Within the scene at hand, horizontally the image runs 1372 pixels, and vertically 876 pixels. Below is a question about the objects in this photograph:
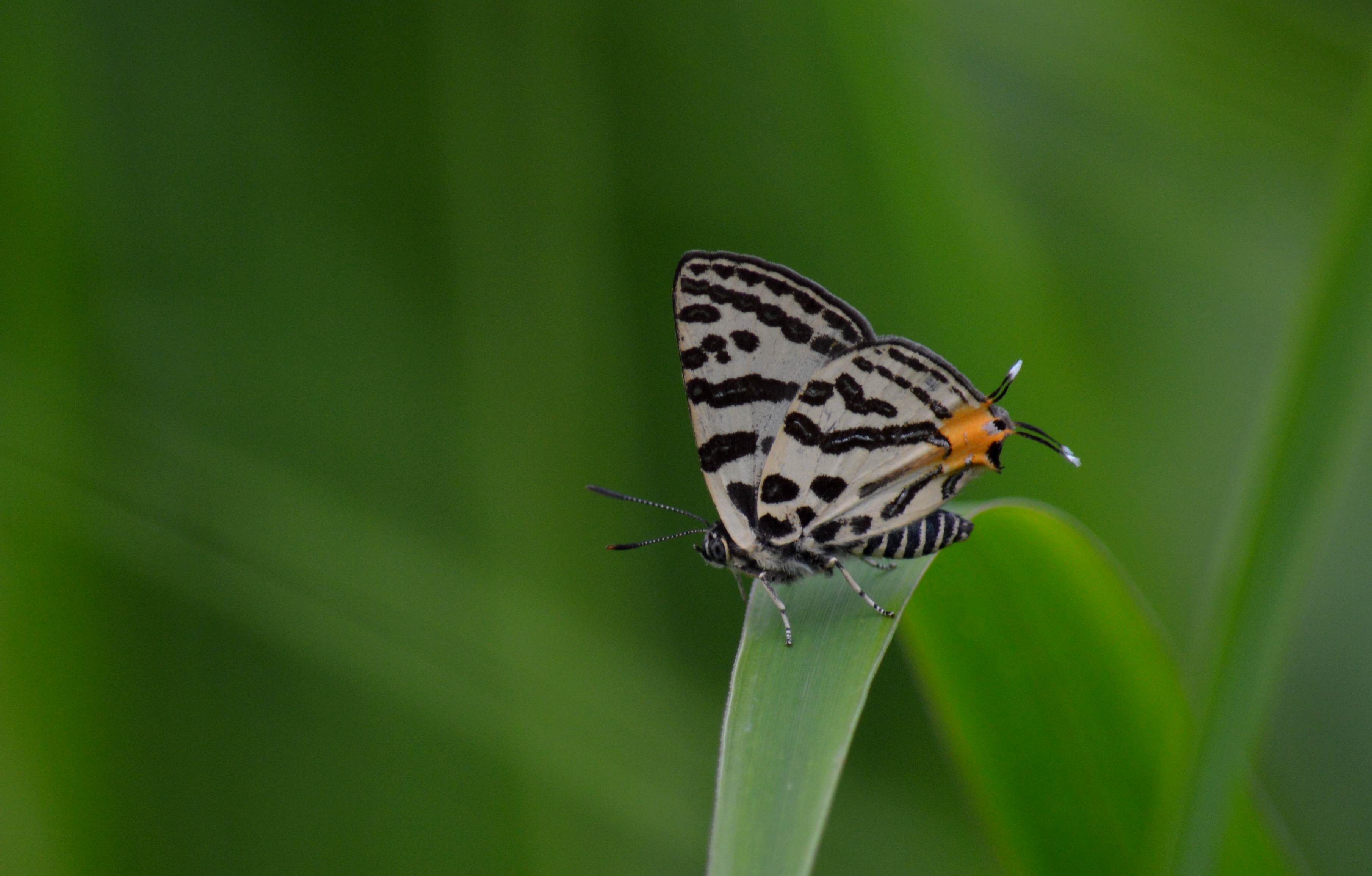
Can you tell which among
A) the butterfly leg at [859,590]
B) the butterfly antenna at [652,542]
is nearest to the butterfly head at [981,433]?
the butterfly leg at [859,590]

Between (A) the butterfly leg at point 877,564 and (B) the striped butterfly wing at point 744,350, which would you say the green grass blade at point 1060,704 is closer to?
(A) the butterfly leg at point 877,564

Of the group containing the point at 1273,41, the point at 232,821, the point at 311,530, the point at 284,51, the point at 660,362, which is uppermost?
the point at 1273,41

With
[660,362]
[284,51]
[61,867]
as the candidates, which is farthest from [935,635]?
[284,51]

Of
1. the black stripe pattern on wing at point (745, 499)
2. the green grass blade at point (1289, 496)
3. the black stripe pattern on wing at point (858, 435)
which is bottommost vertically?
the black stripe pattern on wing at point (745, 499)

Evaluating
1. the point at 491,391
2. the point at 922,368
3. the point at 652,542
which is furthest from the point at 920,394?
the point at 491,391

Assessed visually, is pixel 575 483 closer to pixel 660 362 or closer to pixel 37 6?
pixel 660 362

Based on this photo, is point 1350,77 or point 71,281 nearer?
point 71,281

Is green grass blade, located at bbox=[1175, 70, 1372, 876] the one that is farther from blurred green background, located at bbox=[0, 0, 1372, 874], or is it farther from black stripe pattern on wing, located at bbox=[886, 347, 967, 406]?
blurred green background, located at bbox=[0, 0, 1372, 874]
